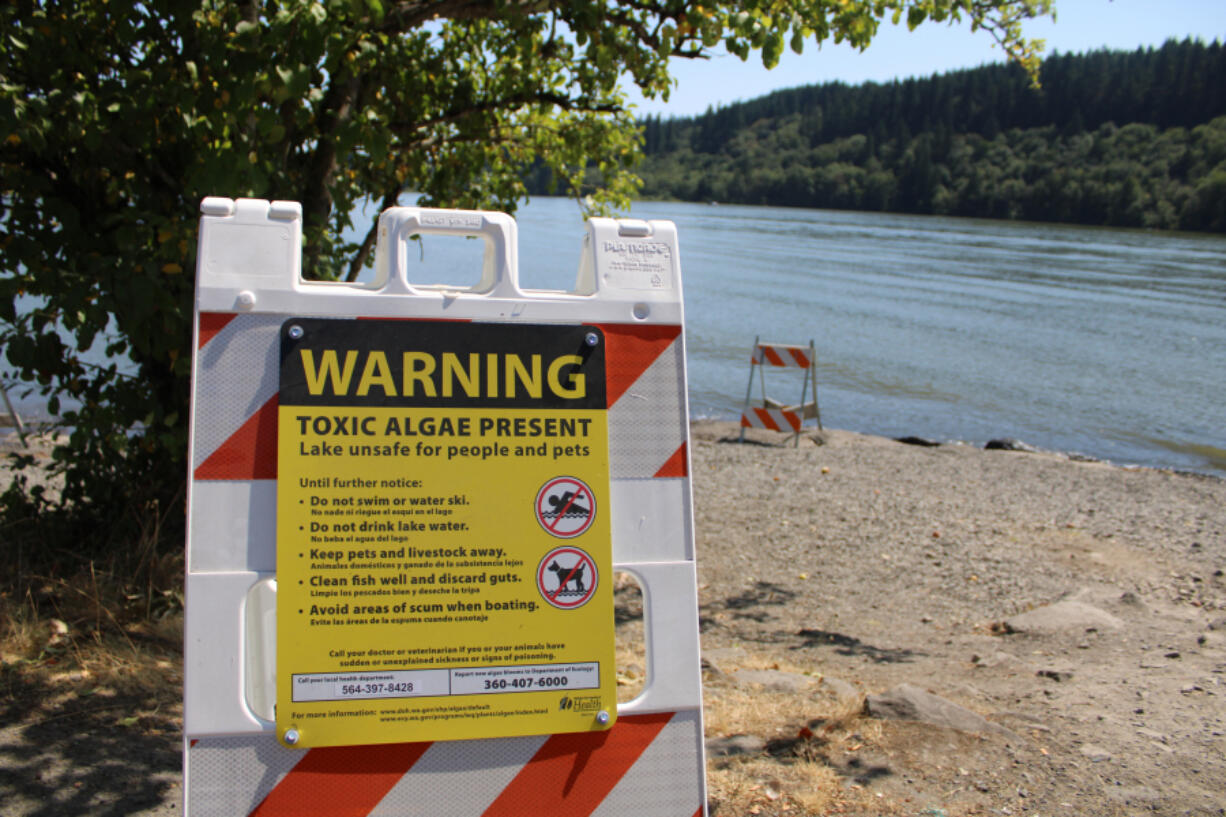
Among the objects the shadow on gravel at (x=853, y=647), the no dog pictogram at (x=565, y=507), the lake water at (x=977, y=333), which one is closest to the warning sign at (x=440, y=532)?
the no dog pictogram at (x=565, y=507)

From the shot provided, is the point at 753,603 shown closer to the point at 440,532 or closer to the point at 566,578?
the point at 566,578

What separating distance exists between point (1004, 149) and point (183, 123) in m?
118

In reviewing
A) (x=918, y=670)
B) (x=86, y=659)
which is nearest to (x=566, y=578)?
(x=86, y=659)

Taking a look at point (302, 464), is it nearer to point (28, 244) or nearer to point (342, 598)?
point (342, 598)

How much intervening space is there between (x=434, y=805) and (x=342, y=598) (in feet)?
1.59

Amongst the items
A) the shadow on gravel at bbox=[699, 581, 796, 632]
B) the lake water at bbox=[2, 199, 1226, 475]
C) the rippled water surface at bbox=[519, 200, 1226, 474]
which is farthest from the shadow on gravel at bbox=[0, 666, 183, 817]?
the rippled water surface at bbox=[519, 200, 1226, 474]

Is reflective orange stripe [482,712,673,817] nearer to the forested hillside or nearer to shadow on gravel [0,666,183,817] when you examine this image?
shadow on gravel [0,666,183,817]

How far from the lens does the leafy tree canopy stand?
4.30 metres

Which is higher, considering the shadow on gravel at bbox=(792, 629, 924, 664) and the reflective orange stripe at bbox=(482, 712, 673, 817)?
the reflective orange stripe at bbox=(482, 712, 673, 817)

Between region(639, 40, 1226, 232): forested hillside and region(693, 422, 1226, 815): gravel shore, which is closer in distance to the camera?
region(693, 422, 1226, 815): gravel shore

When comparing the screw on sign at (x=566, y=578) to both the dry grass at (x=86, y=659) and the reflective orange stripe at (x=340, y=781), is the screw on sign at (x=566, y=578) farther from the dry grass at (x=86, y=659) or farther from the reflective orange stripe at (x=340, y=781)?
the dry grass at (x=86, y=659)

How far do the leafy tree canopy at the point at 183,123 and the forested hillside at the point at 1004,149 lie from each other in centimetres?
9272

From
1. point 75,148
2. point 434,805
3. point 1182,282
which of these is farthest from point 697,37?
point 1182,282

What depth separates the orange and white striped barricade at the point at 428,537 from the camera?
2.12 metres
